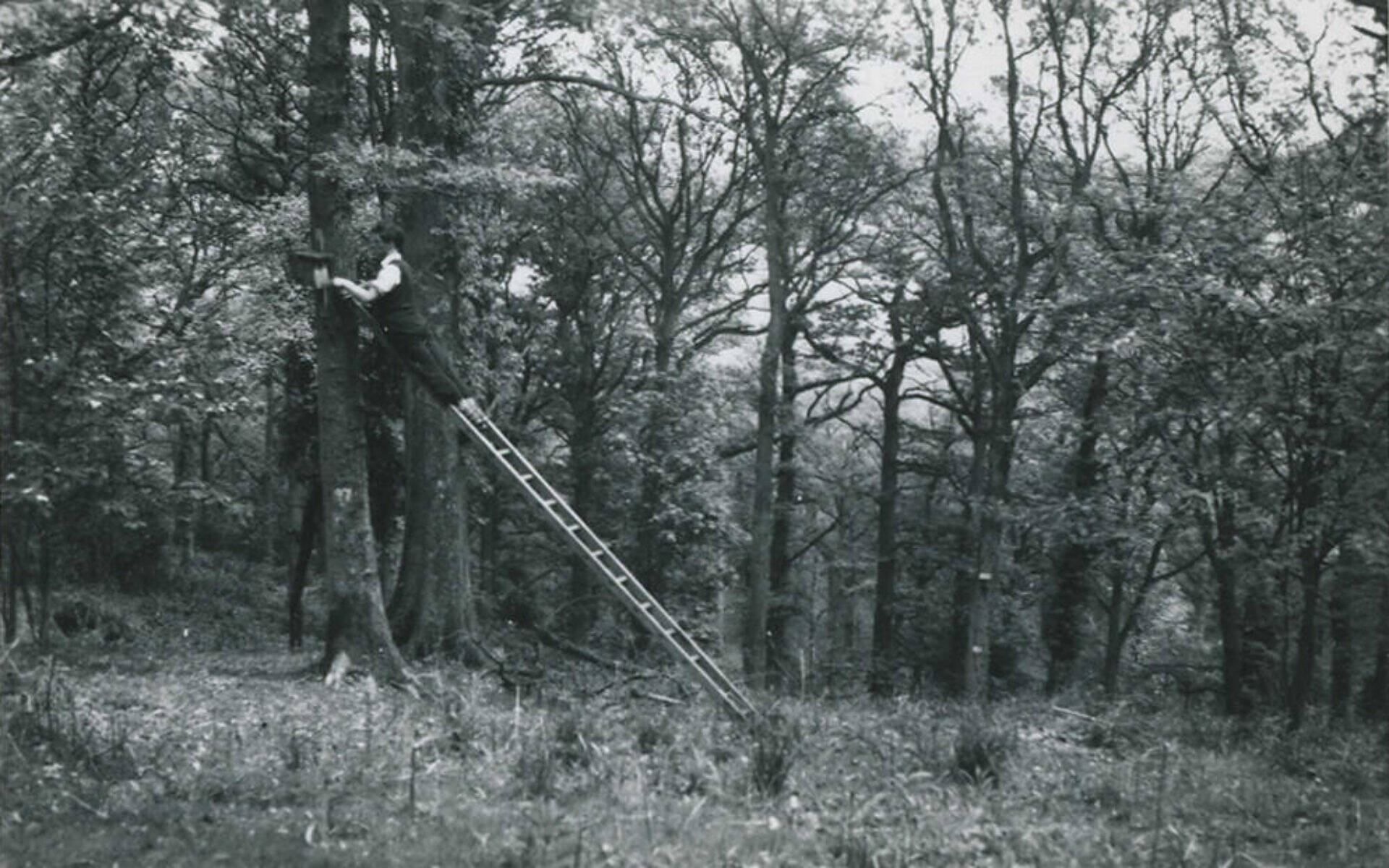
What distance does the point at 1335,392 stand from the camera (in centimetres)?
1279

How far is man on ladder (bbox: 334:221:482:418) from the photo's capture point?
1313cm

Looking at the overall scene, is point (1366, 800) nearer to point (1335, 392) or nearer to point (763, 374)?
point (1335, 392)

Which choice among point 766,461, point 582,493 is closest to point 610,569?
point 766,461

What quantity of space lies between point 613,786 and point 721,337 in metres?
29.0

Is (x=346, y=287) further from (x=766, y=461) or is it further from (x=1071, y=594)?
(x=1071, y=594)

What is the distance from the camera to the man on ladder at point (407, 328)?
517 inches

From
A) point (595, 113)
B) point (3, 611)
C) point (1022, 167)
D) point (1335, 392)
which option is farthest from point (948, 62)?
point (3, 611)

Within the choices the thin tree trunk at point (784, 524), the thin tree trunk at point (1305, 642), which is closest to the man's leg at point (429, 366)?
the thin tree trunk at point (1305, 642)

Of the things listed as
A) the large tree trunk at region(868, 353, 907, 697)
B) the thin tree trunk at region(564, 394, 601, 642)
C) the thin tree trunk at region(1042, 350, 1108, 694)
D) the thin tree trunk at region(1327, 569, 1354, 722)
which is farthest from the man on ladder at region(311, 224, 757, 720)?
the large tree trunk at region(868, 353, 907, 697)

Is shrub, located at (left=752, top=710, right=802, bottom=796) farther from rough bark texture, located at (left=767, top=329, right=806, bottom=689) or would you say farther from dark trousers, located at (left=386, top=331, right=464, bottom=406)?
rough bark texture, located at (left=767, top=329, right=806, bottom=689)

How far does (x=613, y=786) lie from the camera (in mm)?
8031

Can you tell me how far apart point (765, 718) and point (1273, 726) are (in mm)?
8373

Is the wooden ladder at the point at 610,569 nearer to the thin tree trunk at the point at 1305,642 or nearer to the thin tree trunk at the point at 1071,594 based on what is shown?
the thin tree trunk at the point at 1305,642

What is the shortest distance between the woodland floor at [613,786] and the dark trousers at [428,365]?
3556 millimetres
